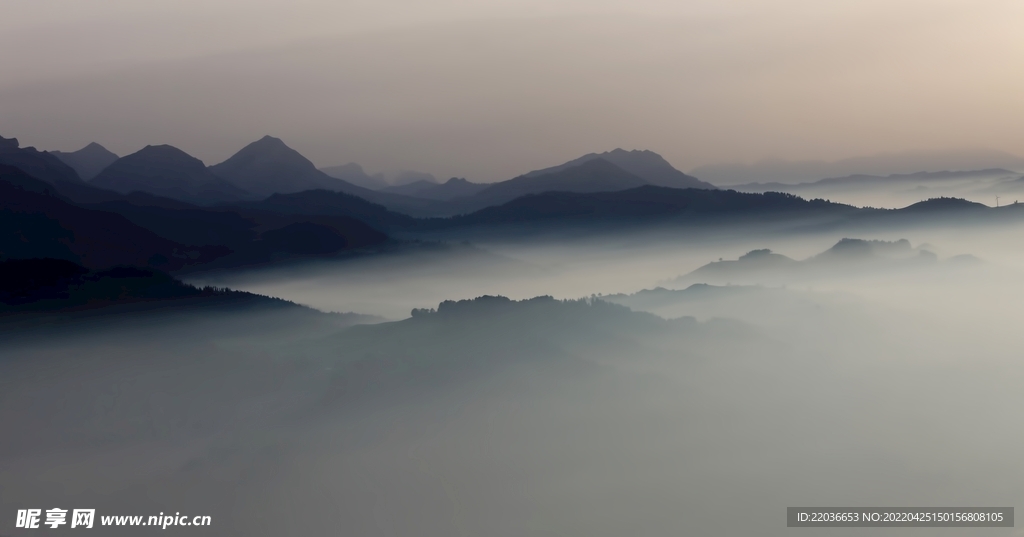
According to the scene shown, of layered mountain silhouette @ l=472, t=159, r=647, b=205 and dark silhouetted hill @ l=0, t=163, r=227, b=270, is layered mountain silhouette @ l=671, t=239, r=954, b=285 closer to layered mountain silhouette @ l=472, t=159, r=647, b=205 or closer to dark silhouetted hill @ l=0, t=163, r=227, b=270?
layered mountain silhouette @ l=472, t=159, r=647, b=205

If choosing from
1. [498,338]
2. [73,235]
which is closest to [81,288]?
[73,235]

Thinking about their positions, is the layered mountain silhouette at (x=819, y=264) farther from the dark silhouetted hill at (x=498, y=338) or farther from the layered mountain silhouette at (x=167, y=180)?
the layered mountain silhouette at (x=167, y=180)

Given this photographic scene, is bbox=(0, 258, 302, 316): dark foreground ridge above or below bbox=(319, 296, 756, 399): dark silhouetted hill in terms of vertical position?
above

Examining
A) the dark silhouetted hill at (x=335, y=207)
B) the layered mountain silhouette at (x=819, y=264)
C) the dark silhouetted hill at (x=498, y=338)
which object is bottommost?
the dark silhouetted hill at (x=498, y=338)

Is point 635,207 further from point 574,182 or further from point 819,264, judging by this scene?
point 819,264

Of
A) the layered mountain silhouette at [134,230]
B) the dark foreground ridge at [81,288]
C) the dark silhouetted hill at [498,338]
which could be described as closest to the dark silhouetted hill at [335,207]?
the layered mountain silhouette at [134,230]

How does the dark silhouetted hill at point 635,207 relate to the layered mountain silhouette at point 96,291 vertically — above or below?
above

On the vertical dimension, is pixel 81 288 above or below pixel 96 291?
above

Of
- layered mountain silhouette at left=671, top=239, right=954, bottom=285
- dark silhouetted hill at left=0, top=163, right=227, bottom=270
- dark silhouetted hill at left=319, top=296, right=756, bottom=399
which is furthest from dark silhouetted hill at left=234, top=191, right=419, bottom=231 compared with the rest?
layered mountain silhouette at left=671, top=239, right=954, bottom=285

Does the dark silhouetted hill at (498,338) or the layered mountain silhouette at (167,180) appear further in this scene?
the dark silhouetted hill at (498,338)
